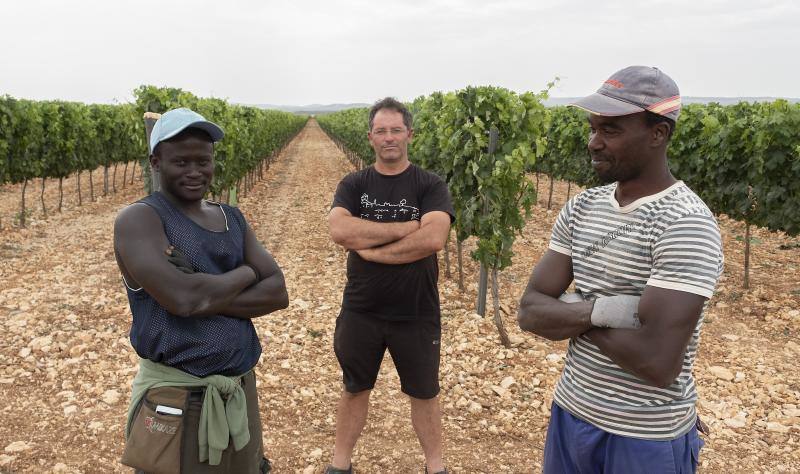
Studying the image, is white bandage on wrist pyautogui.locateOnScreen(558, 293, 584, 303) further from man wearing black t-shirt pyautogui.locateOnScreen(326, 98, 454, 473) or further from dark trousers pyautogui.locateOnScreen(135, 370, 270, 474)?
dark trousers pyautogui.locateOnScreen(135, 370, 270, 474)

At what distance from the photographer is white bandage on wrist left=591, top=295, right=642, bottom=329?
187 centimetres

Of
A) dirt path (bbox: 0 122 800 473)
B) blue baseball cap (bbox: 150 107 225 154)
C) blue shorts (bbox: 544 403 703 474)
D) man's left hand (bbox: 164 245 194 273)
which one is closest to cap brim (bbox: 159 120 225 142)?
blue baseball cap (bbox: 150 107 225 154)

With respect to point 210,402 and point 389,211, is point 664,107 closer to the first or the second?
point 389,211

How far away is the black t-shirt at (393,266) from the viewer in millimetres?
3312

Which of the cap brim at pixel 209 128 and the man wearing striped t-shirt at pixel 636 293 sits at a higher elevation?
the cap brim at pixel 209 128

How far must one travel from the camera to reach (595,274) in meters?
2.02

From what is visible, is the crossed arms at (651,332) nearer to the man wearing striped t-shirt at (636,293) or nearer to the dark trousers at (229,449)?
the man wearing striped t-shirt at (636,293)

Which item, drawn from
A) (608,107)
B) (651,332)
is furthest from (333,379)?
(608,107)

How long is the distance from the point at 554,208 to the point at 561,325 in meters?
14.6

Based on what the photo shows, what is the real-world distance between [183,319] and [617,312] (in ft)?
5.45

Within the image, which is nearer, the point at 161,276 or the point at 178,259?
the point at 161,276

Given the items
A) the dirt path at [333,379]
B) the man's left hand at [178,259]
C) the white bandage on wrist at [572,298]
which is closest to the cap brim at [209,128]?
the man's left hand at [178,259]

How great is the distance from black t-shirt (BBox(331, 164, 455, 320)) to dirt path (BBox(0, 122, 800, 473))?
56.5 inches

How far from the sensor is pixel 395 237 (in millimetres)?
3305
